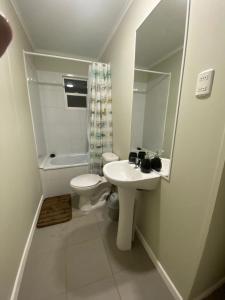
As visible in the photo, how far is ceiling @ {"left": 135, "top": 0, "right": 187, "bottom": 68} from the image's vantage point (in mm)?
879

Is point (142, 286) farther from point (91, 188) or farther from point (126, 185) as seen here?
point (91, 188)

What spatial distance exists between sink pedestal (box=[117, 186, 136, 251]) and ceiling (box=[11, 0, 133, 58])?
1827 mm

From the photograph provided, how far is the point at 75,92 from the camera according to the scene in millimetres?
2717

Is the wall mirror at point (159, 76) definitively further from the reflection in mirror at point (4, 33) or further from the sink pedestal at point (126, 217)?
the reflection in mirror at point (4, 33)

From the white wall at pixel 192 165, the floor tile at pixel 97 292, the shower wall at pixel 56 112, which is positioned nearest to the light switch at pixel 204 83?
the white wall at pixel 192 165

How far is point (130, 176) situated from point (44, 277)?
1102 millimetres

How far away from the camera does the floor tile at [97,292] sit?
101 cm

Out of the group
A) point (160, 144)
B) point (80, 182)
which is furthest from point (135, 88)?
point (80, 182)

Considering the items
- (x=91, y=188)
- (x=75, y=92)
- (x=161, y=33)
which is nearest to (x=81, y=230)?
(x=91, y=188)

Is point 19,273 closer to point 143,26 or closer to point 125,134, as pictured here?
point 125,134

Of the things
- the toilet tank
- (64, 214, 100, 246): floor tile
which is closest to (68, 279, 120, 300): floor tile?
(64, 214, 100, 246): floor tile

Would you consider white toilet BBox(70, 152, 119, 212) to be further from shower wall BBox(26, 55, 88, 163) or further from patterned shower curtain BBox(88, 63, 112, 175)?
shower wall BBox(26, 55, 88, 163)

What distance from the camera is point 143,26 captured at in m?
1.19

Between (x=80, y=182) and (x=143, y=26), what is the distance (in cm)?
182
